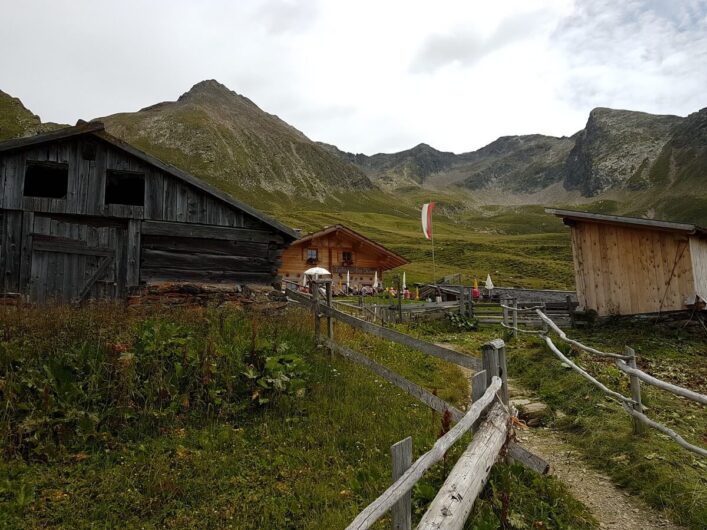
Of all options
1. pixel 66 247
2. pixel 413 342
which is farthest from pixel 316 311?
pixel 66 247

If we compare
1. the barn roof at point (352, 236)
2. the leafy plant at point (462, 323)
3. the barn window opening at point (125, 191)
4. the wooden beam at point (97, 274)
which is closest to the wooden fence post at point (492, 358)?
the wooden beam at point (97, 274)

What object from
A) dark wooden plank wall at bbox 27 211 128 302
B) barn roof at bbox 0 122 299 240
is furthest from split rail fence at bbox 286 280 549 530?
dark wooden plank wall at bbox 27 211 128 302

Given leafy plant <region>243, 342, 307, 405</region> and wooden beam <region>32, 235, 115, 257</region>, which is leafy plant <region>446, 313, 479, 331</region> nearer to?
wooden beam <region>32, 235, 115, 257</region>

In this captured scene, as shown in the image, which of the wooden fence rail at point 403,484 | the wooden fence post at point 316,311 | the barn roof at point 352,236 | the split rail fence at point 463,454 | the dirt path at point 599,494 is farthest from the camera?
the barn roof at point 352,236

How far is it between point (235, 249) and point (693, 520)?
12.1 metres

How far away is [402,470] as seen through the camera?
2.72m

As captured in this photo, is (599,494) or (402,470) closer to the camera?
(402,470)

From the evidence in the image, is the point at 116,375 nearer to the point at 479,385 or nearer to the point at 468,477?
the point at 479,385

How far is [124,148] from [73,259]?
3376 millimetres

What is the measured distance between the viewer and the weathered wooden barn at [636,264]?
14.5m

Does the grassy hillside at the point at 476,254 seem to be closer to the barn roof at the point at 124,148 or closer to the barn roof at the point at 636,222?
the barn roof at the point at 636,222

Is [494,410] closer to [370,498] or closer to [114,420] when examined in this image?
[370,498]

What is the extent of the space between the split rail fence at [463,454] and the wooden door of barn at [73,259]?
27.8 feet

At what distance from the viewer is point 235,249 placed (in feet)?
45.1
